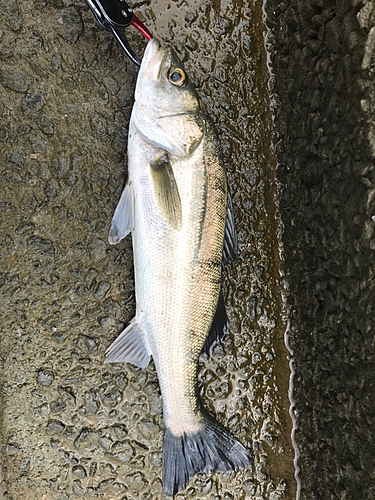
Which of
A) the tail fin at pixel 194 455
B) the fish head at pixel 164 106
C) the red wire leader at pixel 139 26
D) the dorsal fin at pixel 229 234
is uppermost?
the red wire leader at pixel 139 26

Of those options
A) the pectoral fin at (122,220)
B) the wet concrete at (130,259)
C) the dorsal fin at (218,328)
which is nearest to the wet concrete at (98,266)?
the wet concrete at (130,259)

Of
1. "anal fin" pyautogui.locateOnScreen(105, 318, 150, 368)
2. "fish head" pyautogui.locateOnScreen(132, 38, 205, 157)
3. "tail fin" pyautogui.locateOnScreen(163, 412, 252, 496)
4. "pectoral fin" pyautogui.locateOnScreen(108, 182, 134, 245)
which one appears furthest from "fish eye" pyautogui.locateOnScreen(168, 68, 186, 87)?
"tail fin" pyautogui.locateOnScreen(163, 412, 252, 496)

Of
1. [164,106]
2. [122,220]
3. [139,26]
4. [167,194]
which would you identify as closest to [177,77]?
[164,106]

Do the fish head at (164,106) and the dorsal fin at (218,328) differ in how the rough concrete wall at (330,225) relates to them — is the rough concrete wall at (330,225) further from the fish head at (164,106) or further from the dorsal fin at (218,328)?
the fish head at (164,106)

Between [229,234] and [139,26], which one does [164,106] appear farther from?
[229,234]

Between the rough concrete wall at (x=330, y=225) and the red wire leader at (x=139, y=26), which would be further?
the red wire leader at (x=139, y=26)

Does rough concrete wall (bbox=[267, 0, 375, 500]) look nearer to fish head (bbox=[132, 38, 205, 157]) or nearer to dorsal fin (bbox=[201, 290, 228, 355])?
dorsal fin (bbox=[201, 290, 228, 355])

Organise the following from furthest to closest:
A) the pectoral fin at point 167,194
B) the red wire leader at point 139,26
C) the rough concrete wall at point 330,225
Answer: the red wire leader at point 139,26, the pectoral fin at point 167,194, the rough concrete wall at point 330,225

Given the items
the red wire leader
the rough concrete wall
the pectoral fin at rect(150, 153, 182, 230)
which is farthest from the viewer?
the red wire leader
